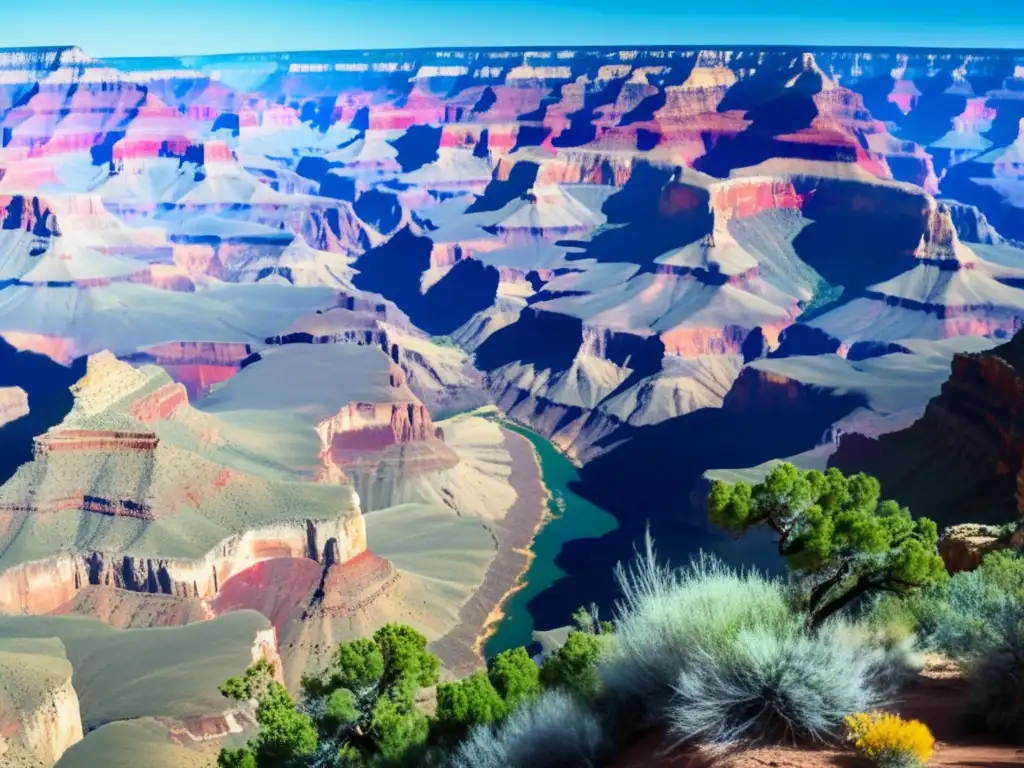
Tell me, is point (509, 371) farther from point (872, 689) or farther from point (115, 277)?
point (872, 689)

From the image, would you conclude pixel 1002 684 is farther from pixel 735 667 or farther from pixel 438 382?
pixel 438 382

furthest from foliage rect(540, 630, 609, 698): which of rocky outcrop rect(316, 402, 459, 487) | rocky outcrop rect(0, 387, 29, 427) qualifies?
rocky outcrop rect(0, 387, 29, 427)

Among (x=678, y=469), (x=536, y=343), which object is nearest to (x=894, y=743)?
(x=678, y=469)

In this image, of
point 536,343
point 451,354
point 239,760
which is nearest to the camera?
point 239,760

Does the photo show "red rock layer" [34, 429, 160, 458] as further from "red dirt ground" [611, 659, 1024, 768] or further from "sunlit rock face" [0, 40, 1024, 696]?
"red dirt ground" [611, 659, 1024, 768]

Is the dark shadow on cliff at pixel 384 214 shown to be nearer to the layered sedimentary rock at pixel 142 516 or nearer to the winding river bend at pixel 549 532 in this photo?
the winding river bend at pixel 549 532

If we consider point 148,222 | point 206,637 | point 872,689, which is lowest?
point 206,637

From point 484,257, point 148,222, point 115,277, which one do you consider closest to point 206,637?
point 115,277
